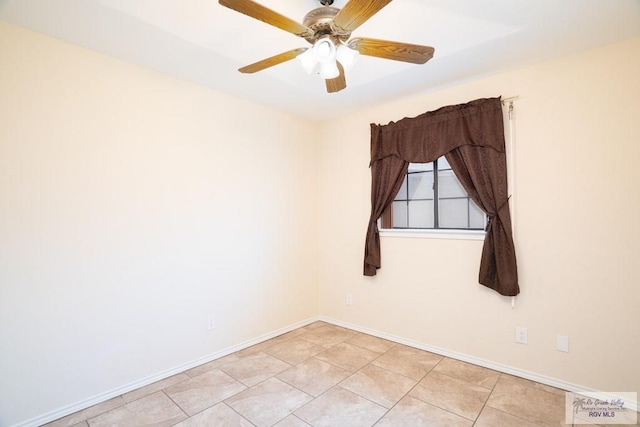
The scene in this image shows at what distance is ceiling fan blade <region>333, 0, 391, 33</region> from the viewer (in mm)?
1278

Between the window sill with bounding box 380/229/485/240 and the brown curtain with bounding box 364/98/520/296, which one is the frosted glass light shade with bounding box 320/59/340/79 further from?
the window sill with bounding box 380/229/485/240

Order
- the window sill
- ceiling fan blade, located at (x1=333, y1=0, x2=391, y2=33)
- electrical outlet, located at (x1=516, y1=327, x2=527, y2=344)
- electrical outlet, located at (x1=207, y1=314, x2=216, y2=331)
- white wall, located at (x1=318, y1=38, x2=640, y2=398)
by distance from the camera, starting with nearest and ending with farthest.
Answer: ceiling fan blade, located at (x1=333, y1=0, x2=391, y2=33)
white wall, located at (x1=318, y1=38, x2=640, y2=398)
electrical outlet, located at (x1=516, y1=327, x2=527, y2=344)
the window sill
electrical outlet, located at (x1=207, y1=314, x2=216, y2=331)

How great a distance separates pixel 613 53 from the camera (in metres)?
2.10

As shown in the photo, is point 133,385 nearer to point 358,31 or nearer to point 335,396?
point 335,396

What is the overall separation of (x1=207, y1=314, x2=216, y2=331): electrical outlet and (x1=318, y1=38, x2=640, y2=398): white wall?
1910 mm

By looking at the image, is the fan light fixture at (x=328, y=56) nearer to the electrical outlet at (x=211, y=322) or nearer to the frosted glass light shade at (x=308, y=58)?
the frosted glass light shade at (x=308, y=58)

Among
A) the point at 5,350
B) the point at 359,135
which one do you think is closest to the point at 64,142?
the point at 5,350

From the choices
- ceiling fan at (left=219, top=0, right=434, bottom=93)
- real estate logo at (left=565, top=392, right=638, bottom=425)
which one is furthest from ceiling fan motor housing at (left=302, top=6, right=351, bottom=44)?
real estate logo at (left=565, top=392, right=638, bottom=425)

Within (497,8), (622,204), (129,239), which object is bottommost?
(129,239)

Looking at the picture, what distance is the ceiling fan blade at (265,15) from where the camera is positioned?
4.31 ft

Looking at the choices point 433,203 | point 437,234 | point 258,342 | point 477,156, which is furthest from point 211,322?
point 477,156

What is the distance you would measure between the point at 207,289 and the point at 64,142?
156cm

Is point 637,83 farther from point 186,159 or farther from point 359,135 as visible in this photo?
point 186,159

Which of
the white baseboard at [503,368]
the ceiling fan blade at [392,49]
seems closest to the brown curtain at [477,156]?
the white baseboard at [503,368]
